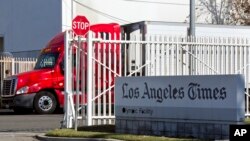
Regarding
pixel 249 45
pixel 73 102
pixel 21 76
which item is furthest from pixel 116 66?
pixel 21 76

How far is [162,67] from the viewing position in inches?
743

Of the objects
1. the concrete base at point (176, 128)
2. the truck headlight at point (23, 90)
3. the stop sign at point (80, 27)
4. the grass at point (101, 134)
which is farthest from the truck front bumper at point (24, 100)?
the concrete base at point (176, 128)

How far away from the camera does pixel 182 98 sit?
1355 cm

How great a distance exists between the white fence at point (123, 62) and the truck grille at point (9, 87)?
24.1ft

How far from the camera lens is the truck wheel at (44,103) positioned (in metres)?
25.1

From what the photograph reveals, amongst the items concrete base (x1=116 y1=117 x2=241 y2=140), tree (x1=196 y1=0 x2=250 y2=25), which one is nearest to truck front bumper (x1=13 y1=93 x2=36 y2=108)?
concrete base (x1=116 y1=117 x2=241 y2=140)

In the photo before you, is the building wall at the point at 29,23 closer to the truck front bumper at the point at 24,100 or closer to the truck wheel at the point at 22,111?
the truck wheel at the point at 22,111

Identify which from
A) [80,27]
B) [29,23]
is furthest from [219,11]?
[80,27]

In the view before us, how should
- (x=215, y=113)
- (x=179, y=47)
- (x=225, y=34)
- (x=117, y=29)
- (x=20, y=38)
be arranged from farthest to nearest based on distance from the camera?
(x=20, y=38) < (x=225, y=34) < (x=117, y=29) < (x=179, y=47) < (x=215, y=113)

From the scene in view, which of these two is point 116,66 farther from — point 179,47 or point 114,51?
point 179,47

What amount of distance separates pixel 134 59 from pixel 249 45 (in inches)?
141

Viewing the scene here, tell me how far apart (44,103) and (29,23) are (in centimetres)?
1222

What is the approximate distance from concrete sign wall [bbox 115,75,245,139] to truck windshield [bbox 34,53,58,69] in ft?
33.1

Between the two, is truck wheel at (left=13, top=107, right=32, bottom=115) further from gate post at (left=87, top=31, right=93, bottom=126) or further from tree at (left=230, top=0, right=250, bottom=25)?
tree at (left=230, top=0, right=250, bottom=25)
